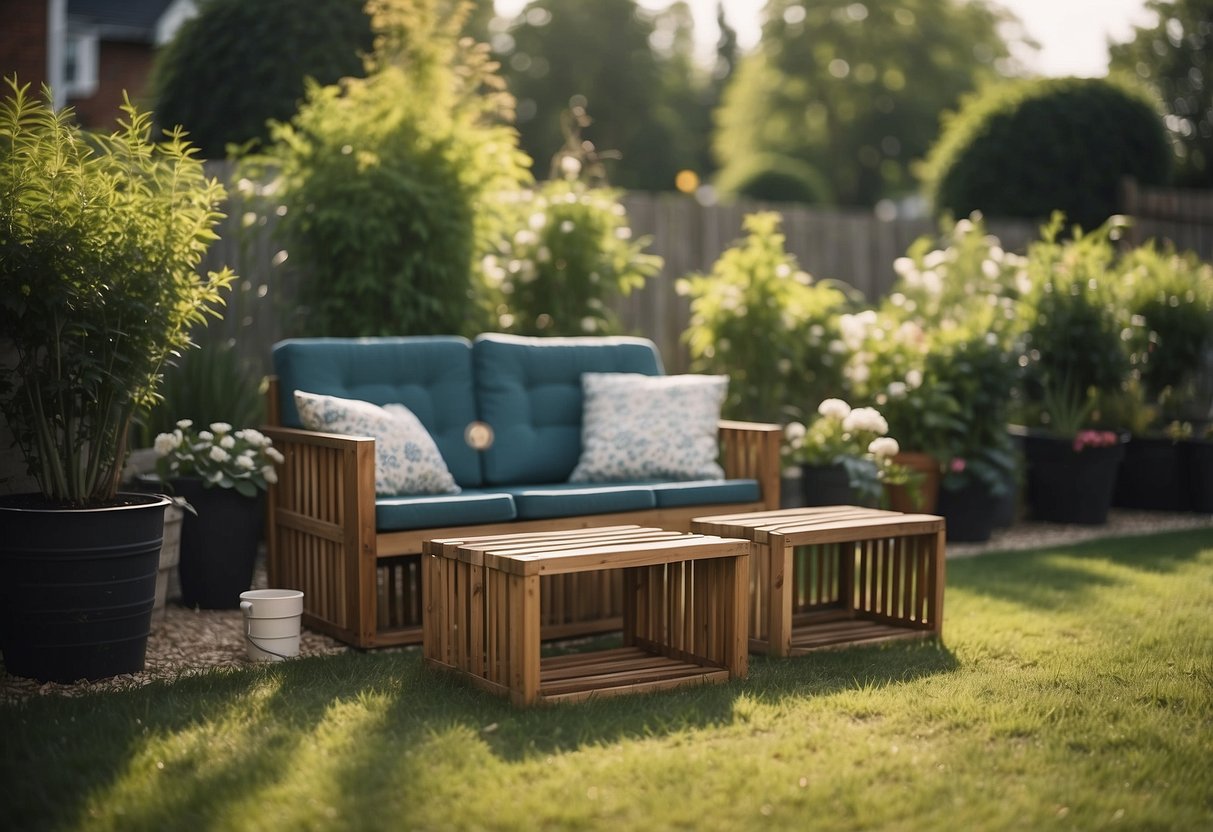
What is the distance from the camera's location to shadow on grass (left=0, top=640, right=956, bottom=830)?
2527mm

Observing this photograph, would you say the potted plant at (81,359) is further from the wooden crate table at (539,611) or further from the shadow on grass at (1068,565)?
the shadow on grass at (1068,565)

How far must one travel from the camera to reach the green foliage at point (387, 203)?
5.35 meters

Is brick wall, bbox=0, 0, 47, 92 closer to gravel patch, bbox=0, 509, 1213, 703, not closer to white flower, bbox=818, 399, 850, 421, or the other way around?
gravel patch, bbox=0, 509, 1213, 703

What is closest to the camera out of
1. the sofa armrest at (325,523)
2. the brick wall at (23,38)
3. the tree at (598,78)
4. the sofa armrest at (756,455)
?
the sofa armrest at (325,523)

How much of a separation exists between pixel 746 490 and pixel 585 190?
2221 mm

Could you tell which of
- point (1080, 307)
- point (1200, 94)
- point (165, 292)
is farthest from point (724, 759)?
point (1200, 94)

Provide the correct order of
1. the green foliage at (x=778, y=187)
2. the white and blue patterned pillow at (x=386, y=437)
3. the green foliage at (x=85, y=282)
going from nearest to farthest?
the green foliage at (x=85, y=282) < the white and blue patterned pillow at (x=386, y=437) < the green foliage at (x=778, y=187)

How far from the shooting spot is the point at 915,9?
26984 mm

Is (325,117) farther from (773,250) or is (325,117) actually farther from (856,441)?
(856,441)

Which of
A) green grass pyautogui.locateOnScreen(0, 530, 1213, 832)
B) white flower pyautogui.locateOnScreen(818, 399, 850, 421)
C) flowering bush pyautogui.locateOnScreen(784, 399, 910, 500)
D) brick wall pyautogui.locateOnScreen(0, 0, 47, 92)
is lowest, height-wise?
green grass pyautogui.locateOnScreen(0, 530, 1213, 832)

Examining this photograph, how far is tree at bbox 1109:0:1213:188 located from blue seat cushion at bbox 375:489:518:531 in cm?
2275

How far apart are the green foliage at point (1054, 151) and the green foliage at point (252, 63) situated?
4.85 metres

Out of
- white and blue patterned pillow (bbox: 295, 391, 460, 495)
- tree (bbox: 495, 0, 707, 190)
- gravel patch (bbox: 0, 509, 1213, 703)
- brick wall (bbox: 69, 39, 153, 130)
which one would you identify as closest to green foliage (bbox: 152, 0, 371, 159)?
gravel patch (bbox: 0, 509, 1213, 703)

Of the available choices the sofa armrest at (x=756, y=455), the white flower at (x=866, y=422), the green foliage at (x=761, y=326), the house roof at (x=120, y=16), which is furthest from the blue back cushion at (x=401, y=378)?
the house roof at (x=120, y=16)
